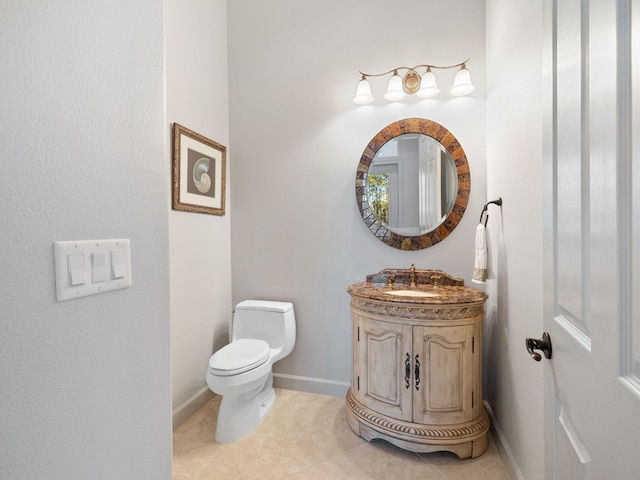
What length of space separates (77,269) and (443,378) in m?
1.69

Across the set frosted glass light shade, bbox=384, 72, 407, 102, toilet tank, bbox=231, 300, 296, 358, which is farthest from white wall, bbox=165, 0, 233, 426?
frosted glass light shade, bbox=384, 72, 407, 102

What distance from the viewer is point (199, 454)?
1.73 m

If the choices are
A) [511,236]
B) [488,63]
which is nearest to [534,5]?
[488,63]

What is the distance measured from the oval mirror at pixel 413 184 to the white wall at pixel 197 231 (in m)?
1.16

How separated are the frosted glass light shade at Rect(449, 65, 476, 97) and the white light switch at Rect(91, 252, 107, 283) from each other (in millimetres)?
2133

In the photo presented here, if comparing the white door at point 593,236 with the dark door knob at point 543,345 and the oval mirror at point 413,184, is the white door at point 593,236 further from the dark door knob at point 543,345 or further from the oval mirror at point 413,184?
the oval mirror at point 413,184

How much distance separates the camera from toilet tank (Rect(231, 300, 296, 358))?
2.27 metres

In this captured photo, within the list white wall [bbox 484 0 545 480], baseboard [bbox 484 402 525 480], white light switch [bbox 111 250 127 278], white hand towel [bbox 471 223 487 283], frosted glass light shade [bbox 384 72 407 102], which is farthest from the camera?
frosted glass light shade [bbox 384 72 407 102]

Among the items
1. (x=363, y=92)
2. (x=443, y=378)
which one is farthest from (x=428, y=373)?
(x=363, y=92)

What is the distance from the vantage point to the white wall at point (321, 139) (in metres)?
2.11

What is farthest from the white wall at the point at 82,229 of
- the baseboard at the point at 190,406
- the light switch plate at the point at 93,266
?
the baseboard at the point at 190,406

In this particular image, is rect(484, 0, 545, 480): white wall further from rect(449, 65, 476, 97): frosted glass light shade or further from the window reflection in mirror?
the window reflection in mirror

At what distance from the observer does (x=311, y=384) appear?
94.4 inches

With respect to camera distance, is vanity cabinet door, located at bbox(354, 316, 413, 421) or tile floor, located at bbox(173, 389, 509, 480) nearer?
tile floor, located at bbox(173, 389, 509, 480)
